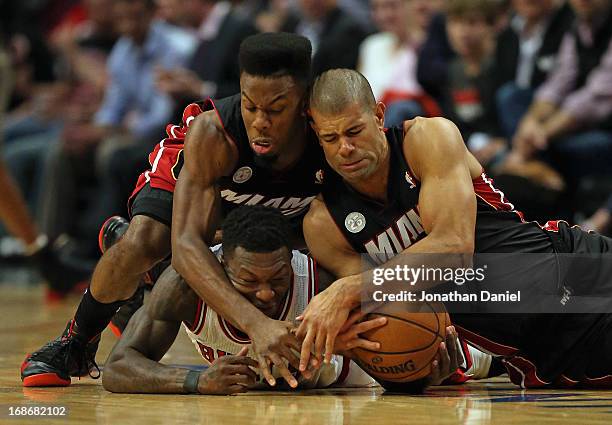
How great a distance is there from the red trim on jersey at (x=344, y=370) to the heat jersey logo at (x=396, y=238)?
1.39ft

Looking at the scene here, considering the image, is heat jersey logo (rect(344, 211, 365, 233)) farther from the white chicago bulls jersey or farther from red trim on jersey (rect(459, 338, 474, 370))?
red trim on jersey (rect(459, 338, 474, 370))

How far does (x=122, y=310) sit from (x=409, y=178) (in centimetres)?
163

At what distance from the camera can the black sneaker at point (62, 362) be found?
4398 millimetres

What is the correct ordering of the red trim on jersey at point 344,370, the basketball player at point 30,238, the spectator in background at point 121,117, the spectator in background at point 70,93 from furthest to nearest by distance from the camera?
the spectator in background at point 70,93, the spectator in background at point 121,117, the basketball player at point 30,238, the red trim on jersey at point 344,370

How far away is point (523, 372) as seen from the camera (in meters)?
4.43

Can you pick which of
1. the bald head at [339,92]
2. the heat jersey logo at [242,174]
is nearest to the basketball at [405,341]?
the bald head at [339,92]

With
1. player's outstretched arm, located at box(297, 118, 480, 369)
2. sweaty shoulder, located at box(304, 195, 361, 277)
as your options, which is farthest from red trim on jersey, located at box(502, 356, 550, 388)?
sweaty shoulder, located at box(304, 195, 361, 277)

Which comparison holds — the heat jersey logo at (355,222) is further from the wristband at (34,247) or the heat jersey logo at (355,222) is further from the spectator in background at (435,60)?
the wristband at (34,247)

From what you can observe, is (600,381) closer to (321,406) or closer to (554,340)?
(554,340)

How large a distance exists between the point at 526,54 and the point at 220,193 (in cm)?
428

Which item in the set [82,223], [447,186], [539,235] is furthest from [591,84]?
[82,223]

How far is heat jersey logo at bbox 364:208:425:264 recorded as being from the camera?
14.0 feet

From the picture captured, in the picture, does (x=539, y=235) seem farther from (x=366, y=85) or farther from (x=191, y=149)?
(x=191, y=149)

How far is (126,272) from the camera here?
448 cm
